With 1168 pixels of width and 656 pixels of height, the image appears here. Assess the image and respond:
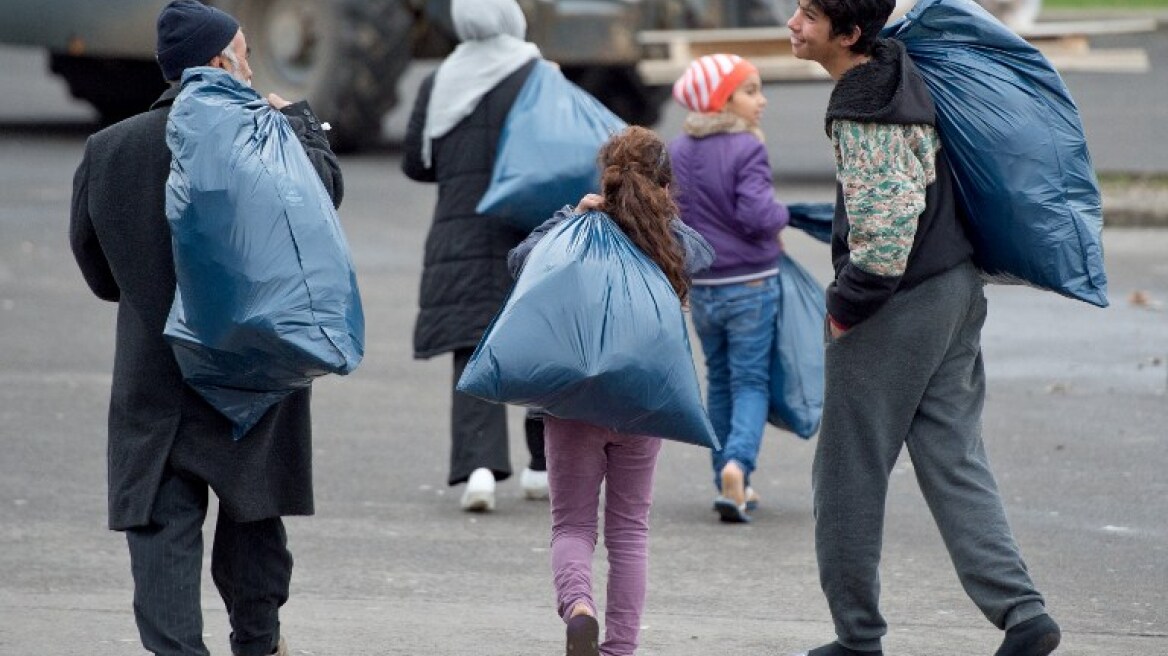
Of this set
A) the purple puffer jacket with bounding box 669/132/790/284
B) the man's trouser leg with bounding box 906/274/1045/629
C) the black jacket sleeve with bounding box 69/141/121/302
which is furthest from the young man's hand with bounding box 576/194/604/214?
the purple puffer jacket with bounding box 669/132/790/284

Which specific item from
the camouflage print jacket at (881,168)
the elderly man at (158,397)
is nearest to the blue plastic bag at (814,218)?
the camouflage print jacket at (881,168)

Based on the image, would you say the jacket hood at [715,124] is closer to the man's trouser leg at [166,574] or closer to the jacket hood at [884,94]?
the jacket hood at [884,94]

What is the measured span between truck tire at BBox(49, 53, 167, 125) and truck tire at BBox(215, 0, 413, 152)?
1.91 metres

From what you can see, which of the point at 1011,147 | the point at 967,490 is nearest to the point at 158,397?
the point at 967,490

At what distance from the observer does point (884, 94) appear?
464cm

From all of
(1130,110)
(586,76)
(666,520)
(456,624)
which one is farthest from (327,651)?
(1130,110)

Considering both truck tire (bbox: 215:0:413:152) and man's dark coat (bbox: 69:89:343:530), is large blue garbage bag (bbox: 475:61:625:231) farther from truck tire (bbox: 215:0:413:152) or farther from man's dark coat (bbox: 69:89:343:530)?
truck tire (bbox: 215:0:413:152)

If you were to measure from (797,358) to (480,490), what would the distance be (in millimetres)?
1133

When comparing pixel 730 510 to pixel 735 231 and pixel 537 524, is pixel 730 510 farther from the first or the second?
pixel 735 231

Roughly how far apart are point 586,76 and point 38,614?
1247 centimetres

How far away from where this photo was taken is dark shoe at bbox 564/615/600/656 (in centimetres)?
482

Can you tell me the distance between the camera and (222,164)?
4441mm

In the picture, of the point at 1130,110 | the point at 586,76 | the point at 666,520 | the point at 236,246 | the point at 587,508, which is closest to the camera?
the point at 236,246

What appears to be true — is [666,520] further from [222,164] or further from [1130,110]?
[1130,110]
